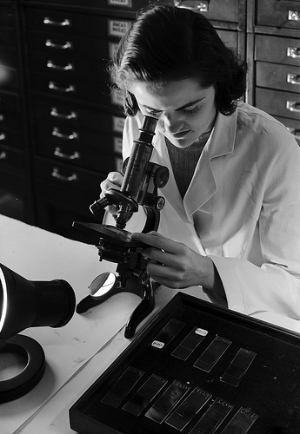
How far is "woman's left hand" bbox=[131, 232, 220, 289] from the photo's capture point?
1362mm

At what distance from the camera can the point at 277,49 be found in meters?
2.54

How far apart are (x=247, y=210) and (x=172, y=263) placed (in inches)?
16.0

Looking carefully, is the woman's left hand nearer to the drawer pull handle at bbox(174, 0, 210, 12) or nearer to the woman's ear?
the woman's ear

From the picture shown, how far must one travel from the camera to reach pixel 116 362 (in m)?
1.26

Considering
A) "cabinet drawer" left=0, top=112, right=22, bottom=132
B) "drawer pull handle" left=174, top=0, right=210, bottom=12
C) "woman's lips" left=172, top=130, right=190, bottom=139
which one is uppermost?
"drawer pull handle" left=174, top=0, right=210, bottom=12

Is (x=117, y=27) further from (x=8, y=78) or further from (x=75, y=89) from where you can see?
(x=8, y=78)

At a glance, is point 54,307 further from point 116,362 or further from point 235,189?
point 235,189

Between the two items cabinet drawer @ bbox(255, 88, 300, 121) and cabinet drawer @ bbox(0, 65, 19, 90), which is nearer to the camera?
cabinet drawer @ bbox(255, 88, 300, 121)

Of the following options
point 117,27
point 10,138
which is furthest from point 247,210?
point 10,138

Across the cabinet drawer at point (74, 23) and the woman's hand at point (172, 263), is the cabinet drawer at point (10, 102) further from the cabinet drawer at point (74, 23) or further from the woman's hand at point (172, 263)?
the woman's hand at point (172, 263)

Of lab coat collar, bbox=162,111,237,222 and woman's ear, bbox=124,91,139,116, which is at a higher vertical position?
woman's ear, bbox=124,91,139,116

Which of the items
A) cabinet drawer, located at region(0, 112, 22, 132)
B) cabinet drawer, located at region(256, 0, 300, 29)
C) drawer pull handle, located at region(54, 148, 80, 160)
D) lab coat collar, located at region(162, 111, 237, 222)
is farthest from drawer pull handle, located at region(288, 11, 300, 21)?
cabinet drawer, located at region(0, 112, 22, 132)

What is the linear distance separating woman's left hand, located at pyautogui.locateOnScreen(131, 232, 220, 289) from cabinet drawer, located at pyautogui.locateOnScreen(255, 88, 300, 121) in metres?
1.29

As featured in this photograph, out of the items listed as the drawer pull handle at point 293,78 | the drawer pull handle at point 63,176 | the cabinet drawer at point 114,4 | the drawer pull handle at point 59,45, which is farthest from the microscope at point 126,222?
the drawer pull handle at point 63,176
